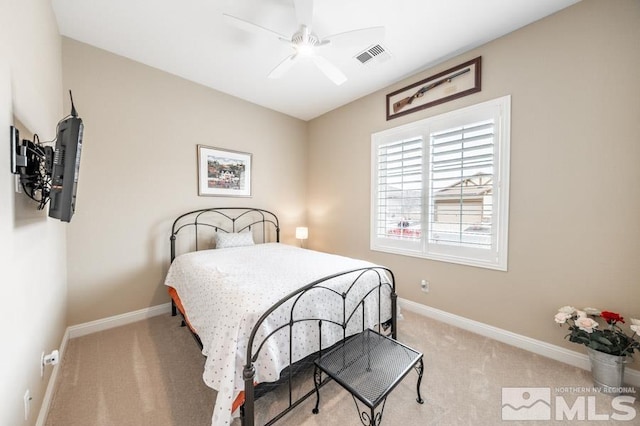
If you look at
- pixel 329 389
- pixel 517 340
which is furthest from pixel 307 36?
pixel 517 340

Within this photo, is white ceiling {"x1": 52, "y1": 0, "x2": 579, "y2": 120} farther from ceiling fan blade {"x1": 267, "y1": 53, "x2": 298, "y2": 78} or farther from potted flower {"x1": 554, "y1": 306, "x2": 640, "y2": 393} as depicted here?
potted flower {"x1": 554, "y1": 306, "x2": 640, "y2": 393}

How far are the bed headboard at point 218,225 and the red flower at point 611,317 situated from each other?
3475 millimetres

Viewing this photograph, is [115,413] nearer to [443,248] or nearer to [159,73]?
[443,248]

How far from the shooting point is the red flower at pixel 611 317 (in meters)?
1.71

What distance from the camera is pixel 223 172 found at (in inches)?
133

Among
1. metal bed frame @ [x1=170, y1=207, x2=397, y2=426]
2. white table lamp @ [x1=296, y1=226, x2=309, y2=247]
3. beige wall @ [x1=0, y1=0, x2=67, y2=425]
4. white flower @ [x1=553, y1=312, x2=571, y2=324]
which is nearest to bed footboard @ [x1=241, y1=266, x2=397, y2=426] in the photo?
metal bed frame @ [x1=170, y1=207, x2=397, y2=426]

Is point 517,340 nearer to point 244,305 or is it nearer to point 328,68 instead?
point 244,305

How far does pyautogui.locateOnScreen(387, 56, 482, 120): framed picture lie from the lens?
97.5 inches

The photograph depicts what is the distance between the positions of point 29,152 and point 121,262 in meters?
1.76

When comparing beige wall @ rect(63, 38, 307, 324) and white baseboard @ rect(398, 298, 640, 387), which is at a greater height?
beige wall @ rect(63, 38, 307, 324)

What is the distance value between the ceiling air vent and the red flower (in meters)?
2.70

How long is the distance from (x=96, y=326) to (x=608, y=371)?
4.35 metres

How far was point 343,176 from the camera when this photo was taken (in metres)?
3.80

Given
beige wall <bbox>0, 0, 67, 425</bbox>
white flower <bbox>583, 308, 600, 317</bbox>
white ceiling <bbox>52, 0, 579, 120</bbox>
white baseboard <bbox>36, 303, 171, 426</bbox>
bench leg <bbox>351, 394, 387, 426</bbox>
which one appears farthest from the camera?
white ceiling <bbox>52, 0, 579, 120</bbox>
